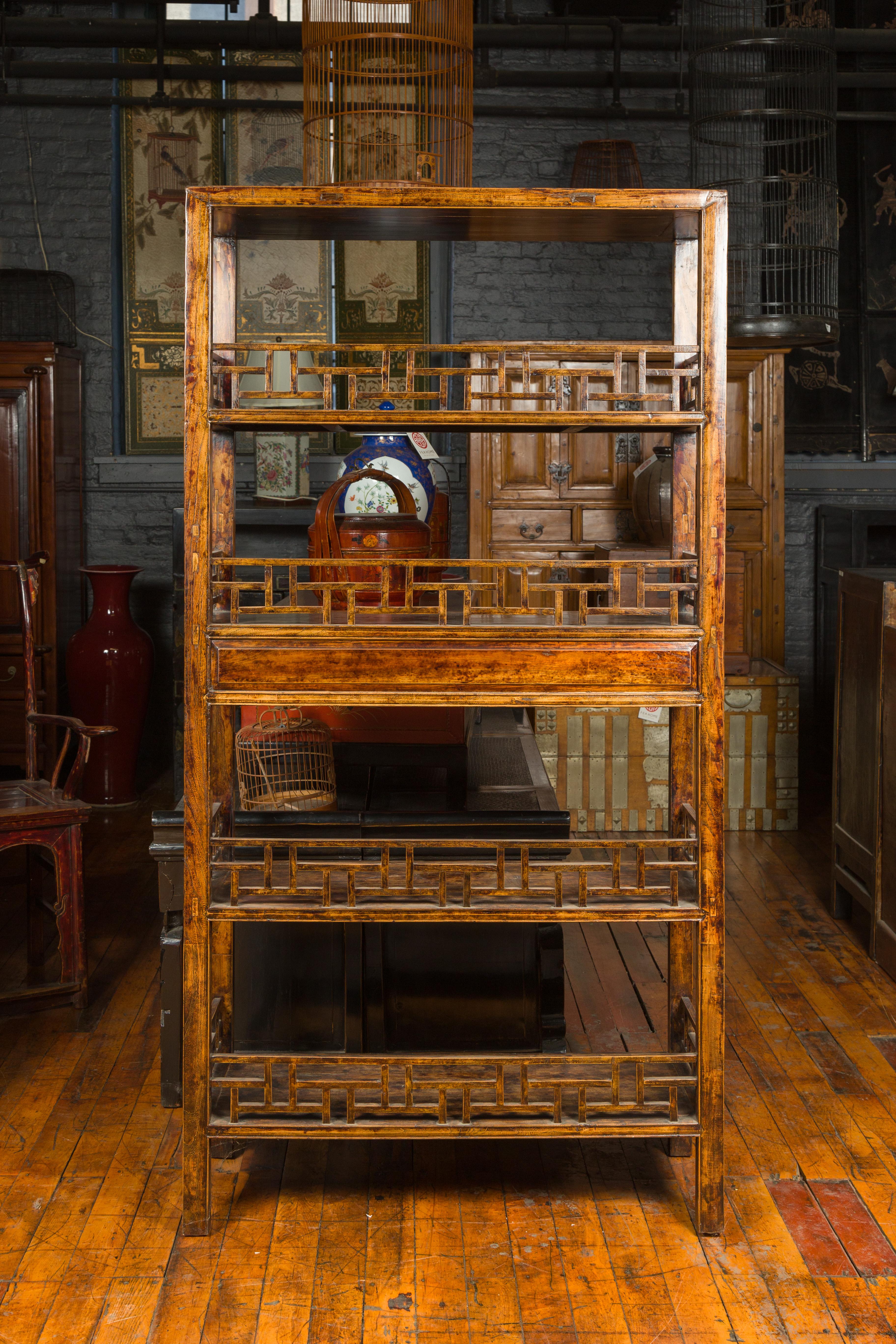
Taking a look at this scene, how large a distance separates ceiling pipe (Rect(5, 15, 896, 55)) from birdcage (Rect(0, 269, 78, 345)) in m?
1.08

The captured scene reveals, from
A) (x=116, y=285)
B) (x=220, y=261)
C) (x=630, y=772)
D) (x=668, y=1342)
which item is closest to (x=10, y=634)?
(x=116, y=285)

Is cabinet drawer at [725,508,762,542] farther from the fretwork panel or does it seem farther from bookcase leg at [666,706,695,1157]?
the fretwork panel

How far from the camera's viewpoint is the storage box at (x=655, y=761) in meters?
5.27

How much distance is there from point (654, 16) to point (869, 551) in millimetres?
2969

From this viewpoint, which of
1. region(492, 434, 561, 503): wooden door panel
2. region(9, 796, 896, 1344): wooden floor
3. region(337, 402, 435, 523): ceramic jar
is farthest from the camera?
region(492, 434, 561, 503): wooden door panel

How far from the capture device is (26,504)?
19.1 ft

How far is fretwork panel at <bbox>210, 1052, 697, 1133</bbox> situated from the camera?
2256 millimetres

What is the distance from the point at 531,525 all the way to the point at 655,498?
25.0 inches

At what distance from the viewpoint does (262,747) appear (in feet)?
9.20

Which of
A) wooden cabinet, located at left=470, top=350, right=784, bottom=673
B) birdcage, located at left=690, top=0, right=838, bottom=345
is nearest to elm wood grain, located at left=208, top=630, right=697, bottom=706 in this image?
birdcage, located at left=690, top=0, right=838, bottom=345

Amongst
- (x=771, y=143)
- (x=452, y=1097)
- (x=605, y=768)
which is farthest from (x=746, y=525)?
(x=452, y=1097)

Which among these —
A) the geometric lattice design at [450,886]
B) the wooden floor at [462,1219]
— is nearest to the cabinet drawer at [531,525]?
the wooden floor at [462,1219]

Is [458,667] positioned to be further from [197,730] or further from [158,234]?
[158,234]

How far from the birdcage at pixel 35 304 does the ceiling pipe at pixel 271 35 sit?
1.08 m
